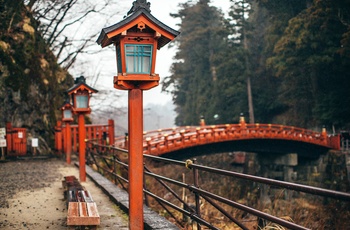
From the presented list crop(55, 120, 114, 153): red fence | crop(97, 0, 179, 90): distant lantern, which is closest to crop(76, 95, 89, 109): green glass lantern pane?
crop(97, 0, 179, 90): distant lantern

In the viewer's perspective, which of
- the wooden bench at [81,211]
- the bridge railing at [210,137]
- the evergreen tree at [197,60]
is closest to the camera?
the wooden bench at [81,211]

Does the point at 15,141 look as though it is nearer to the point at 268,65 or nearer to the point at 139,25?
the point at 139,25

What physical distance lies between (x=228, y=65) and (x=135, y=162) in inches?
1299

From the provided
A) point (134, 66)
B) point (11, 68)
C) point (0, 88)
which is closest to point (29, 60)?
point (11, 68)

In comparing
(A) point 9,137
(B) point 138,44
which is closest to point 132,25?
(B) point 138,44

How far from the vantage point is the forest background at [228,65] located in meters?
20.8

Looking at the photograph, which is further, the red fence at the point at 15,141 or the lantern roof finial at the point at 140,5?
the red fence at the point at 15,141

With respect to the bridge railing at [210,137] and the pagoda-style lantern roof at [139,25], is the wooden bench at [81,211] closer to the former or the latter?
the pagoda-style lantern roof at [139,25]

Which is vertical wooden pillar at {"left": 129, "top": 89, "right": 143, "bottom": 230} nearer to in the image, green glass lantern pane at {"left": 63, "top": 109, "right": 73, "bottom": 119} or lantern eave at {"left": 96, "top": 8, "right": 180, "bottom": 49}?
lantern eave at {"left": 96, "top": 8, "right": 180, "bottom": 49}

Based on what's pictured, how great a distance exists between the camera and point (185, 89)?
47.5m

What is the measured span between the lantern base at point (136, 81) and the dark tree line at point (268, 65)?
70.1 ft

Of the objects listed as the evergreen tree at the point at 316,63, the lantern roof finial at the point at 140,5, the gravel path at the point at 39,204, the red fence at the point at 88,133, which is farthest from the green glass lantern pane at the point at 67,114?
the evergreen tree at the point at 316,63

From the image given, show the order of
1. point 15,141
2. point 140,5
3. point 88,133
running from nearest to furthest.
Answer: point 140,5 → point 15,141 → point 88,133

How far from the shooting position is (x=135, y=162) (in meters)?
5.11
